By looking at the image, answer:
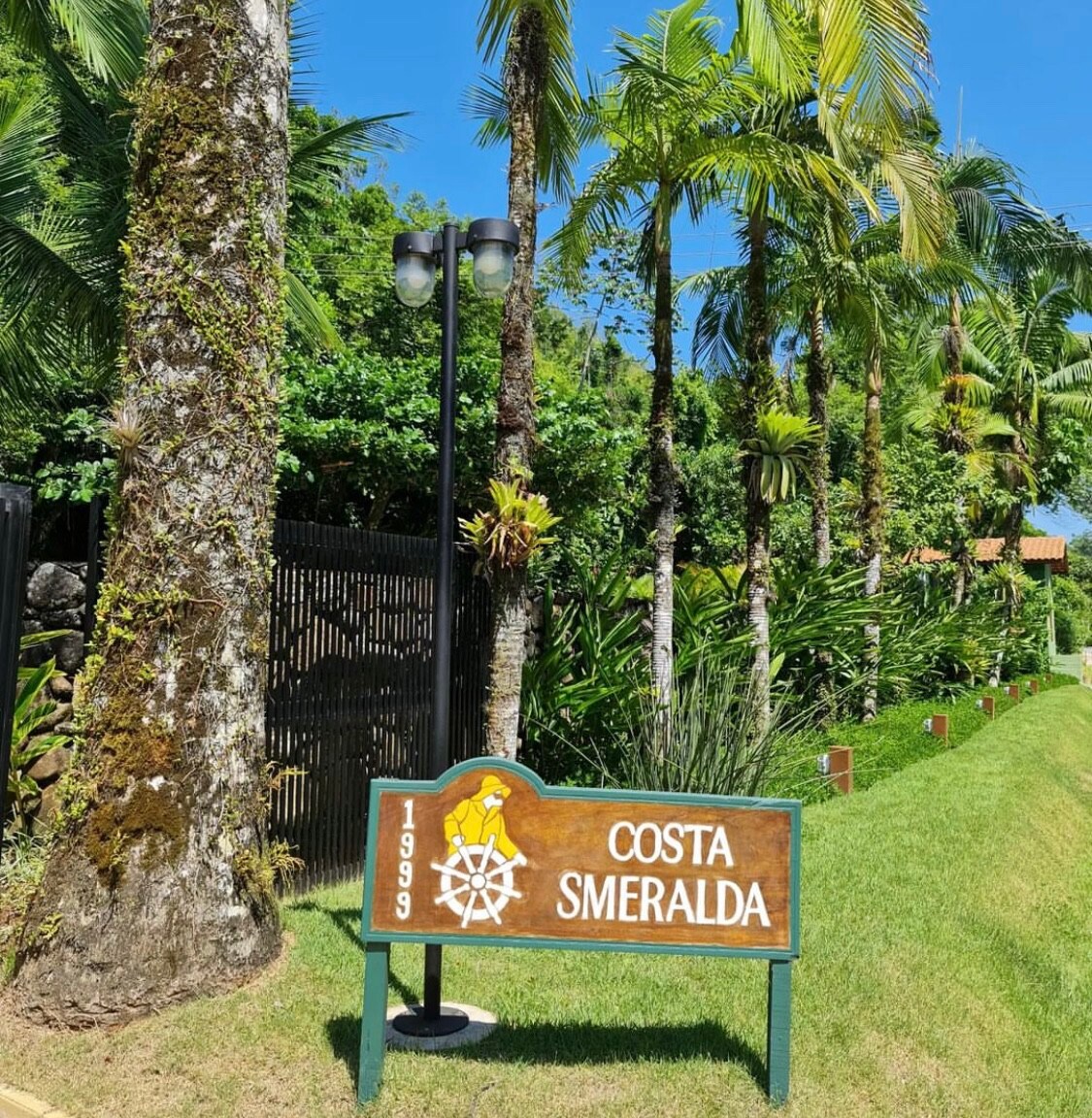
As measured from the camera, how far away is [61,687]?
6465 millimetres

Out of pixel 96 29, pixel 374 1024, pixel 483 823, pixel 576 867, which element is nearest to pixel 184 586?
pixel 483 823

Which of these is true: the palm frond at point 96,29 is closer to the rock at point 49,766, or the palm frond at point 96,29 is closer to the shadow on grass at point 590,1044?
the rock at point 49,766

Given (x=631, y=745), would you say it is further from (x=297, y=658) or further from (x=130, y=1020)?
(x=130, y=1020)

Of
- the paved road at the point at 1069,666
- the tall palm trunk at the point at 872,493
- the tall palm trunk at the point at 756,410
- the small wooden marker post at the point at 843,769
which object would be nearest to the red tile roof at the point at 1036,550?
the paved road at the point at 1069,666

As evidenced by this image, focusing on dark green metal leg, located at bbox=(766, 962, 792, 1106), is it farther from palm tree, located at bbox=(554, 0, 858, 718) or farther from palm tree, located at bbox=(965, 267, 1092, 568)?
palm tree, located at bbox=(965, 267, 1092, 568)

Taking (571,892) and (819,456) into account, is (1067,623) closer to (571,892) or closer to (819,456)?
(819,456)

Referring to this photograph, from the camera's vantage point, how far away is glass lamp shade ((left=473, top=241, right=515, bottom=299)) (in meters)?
4.91

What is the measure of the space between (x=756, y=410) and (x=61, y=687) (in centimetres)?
784

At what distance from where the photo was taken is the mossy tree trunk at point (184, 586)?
14.5 feet

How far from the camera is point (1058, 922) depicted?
282 inches

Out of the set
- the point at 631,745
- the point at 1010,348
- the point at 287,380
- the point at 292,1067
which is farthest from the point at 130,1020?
the point at 1010,348

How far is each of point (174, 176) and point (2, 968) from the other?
3600 millimetres

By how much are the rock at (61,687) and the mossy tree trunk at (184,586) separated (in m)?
2.02

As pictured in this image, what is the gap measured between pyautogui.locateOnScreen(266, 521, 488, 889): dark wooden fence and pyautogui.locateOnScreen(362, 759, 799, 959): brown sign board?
254 centimetres
